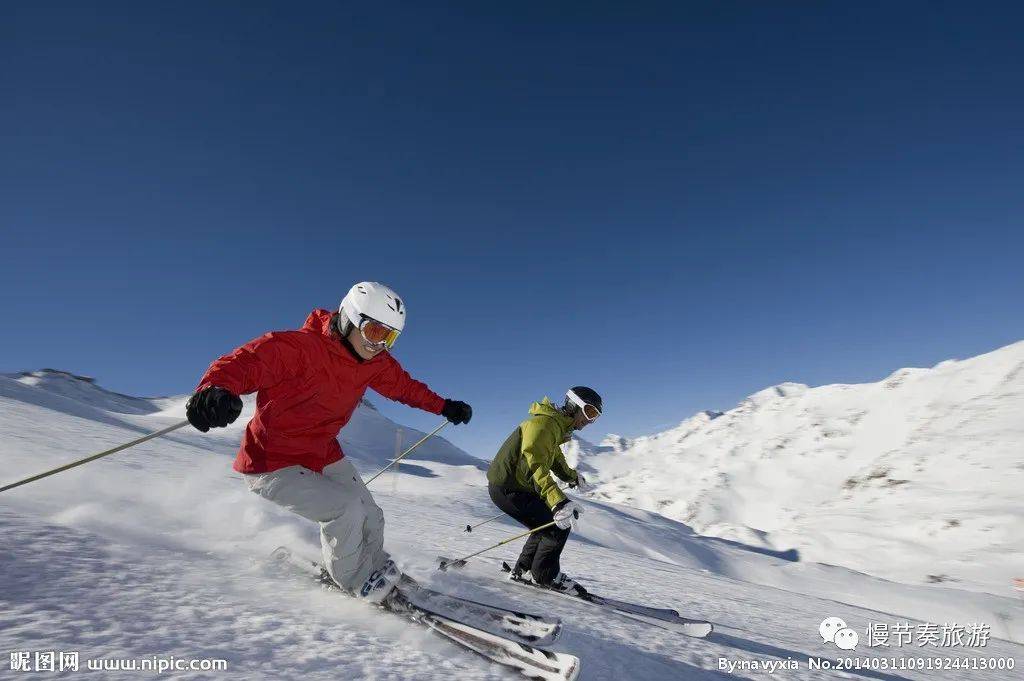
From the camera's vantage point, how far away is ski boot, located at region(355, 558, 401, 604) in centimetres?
360

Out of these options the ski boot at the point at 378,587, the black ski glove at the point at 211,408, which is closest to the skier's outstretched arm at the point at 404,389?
the black ski glove at the point at 211,408

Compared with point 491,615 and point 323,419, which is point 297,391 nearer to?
point 323,419

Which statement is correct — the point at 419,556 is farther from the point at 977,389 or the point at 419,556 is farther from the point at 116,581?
the point at 977,389

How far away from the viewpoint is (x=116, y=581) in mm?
2939

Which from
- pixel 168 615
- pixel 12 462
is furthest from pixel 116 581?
pixel 12 462

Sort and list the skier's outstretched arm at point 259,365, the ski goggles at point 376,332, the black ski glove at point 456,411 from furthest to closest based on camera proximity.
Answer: the black ski glove at point 456,411 < the ski goggles at point 376,332 < the skier's outstretched arm at point 259,365

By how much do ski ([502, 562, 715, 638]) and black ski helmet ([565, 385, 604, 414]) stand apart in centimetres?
210

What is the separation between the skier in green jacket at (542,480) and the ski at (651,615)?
0.08 meters

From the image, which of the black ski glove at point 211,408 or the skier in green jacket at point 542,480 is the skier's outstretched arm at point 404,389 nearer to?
the skier in green jacket at point 542,480

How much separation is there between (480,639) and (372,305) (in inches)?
108

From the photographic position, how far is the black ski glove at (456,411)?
5.55 m

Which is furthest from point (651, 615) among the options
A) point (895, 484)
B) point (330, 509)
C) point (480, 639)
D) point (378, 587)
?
point (895, 484)

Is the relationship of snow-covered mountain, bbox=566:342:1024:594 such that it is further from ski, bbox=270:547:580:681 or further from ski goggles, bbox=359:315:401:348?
ski goggles, bbox=359:315:401:348

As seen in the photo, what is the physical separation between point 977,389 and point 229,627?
163 metres
